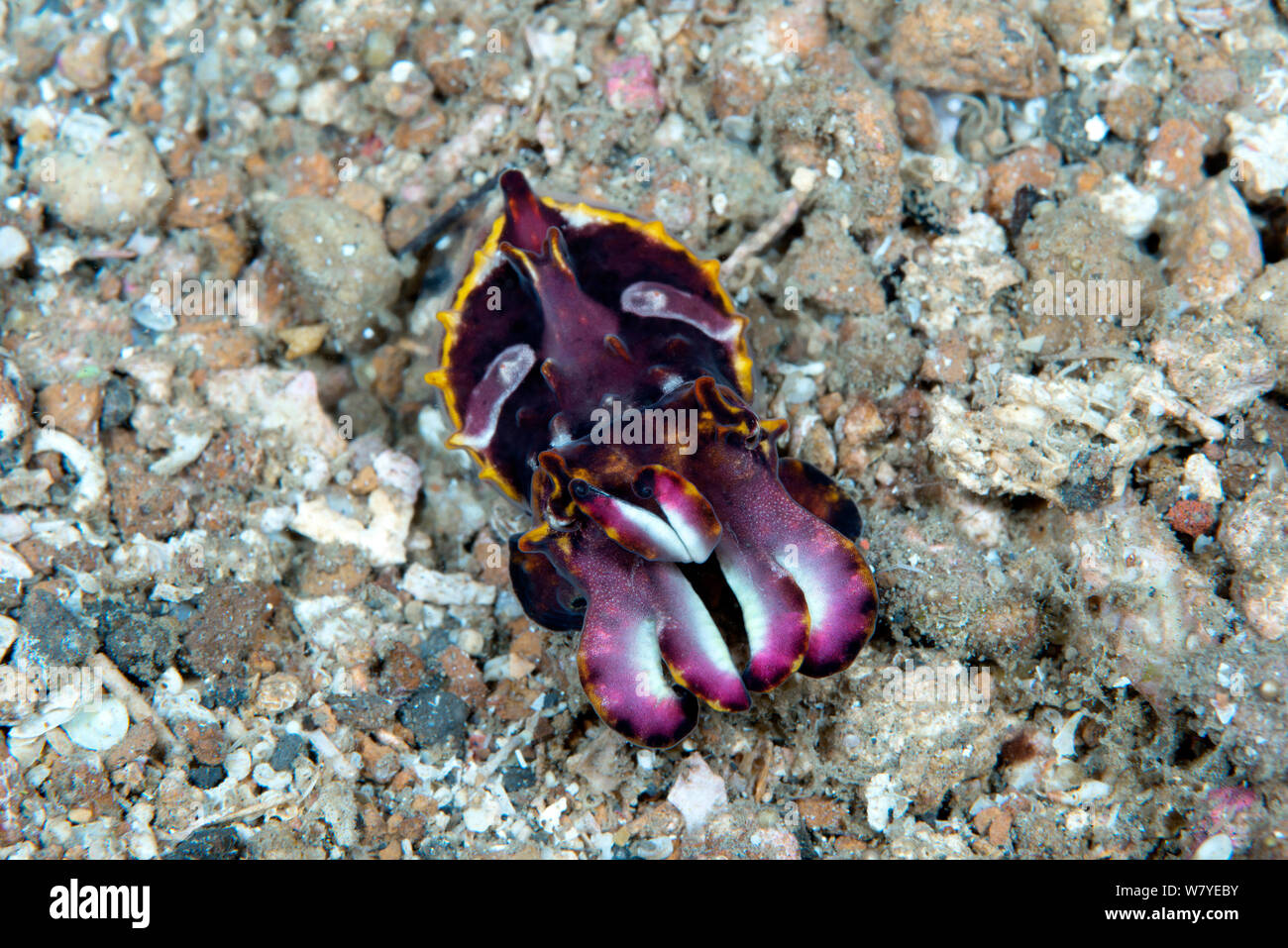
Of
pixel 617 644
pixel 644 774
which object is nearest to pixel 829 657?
pixel 617 644

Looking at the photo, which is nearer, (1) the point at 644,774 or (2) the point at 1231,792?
(2) the point at 1231,792

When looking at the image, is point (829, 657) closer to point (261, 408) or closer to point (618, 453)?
point (618, 453)

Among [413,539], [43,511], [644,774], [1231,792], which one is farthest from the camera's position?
[413,539]

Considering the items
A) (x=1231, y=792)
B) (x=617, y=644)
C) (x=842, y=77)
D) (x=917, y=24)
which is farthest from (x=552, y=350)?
(x=1231, y=792)

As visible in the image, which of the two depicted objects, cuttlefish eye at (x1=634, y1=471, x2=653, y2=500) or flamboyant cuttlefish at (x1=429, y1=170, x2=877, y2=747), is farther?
flamboyant cuttlefish at (x1=429, y1=170, x2=877, y2=747)

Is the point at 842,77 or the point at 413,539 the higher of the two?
the point at 842,77

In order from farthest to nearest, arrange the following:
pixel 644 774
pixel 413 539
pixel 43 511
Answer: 1. pixel 413 539
2. pixel 43 511
3. pixel 644 774

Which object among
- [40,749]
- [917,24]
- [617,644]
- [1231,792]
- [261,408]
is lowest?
[40,749]

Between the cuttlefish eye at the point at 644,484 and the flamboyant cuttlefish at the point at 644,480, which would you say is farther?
the flamboyant cuttlefish at the point at 644,480
